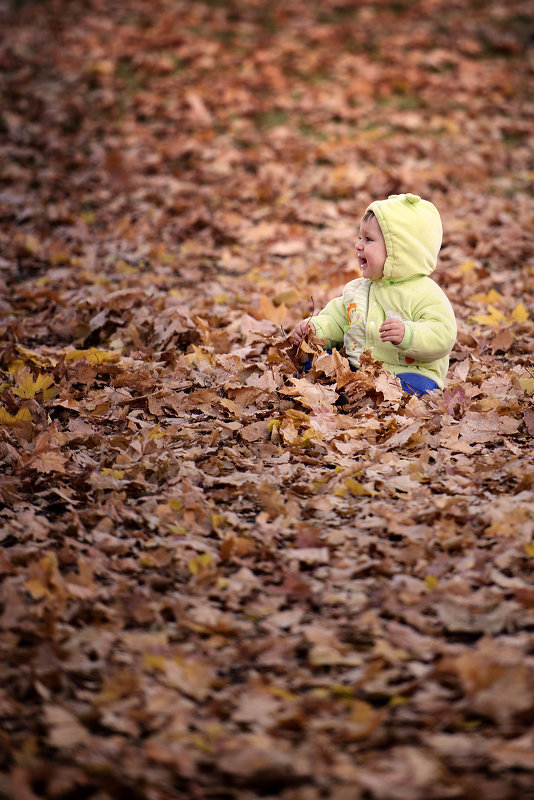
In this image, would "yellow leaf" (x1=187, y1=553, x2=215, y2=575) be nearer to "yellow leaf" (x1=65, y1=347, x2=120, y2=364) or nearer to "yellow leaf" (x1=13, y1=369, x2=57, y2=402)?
A: "yellow leaf" (x1=13, y1=369, x2=57, y2=402)

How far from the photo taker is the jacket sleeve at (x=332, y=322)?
434 cm

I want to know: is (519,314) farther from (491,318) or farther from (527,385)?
(527,385)

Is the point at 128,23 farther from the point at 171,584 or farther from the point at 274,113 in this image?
the point at 171,584

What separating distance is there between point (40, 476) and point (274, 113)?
7.03 m

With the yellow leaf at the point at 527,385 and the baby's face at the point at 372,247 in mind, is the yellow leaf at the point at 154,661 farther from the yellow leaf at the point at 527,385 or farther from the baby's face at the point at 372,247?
the yellow leaf at the point at 527,385

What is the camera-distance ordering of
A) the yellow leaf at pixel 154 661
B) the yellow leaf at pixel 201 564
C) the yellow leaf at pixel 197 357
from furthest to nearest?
the yellow leaf at pixel 197 357, the yellow leaf at pixel 201 564, the yellow leaf at pixel 154 661

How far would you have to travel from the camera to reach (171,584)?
284 centimetres

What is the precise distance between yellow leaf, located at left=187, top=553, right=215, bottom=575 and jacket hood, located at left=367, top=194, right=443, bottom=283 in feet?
6.30

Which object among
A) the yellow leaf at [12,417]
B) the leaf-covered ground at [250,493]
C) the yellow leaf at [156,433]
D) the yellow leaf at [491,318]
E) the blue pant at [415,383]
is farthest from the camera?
the yellow leaf at [491,318]

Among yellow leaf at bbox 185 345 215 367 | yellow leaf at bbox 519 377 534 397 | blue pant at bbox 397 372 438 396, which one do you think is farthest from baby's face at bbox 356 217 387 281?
yellow leaf at bbox 185 345 215 367

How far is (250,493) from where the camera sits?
3.36 m

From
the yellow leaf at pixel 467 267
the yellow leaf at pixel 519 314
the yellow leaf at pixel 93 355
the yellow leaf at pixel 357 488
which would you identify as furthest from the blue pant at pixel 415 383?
the yellow leaf at pixel 467 267

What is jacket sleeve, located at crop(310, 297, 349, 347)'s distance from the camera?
434cm

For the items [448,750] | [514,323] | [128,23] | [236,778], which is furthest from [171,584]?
[128,23]
